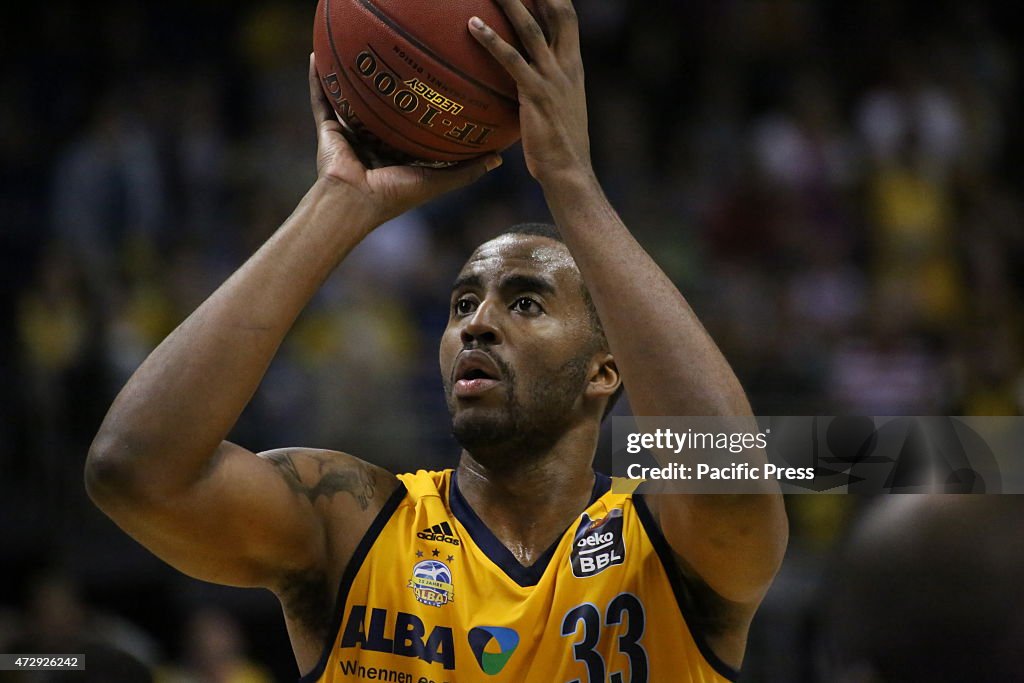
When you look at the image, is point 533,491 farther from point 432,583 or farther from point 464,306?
point 464,306

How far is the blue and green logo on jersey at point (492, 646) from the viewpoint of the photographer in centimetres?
322

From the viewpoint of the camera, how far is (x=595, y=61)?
10.8 meters

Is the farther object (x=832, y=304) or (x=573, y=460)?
(x=832, y=304)

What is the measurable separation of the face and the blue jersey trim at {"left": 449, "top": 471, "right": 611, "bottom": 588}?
175mm

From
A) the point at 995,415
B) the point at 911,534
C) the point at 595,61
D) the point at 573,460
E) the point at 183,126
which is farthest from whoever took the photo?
the point at 595,61

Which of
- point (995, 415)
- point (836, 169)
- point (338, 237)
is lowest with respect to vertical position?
point (338, 237)

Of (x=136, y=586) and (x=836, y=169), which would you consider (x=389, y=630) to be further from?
(x=836, y=169)

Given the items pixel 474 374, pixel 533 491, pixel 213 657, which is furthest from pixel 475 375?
pixel 213 657

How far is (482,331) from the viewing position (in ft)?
11.7

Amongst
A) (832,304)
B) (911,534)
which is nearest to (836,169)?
(832,304)

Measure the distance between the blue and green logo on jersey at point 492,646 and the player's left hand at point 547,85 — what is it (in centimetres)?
113

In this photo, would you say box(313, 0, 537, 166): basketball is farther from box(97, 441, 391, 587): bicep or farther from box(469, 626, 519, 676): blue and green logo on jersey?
box(469, 626, 519, 676): blue and green logo on jersey

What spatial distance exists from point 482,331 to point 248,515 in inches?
33.3

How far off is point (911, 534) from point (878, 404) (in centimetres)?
678
